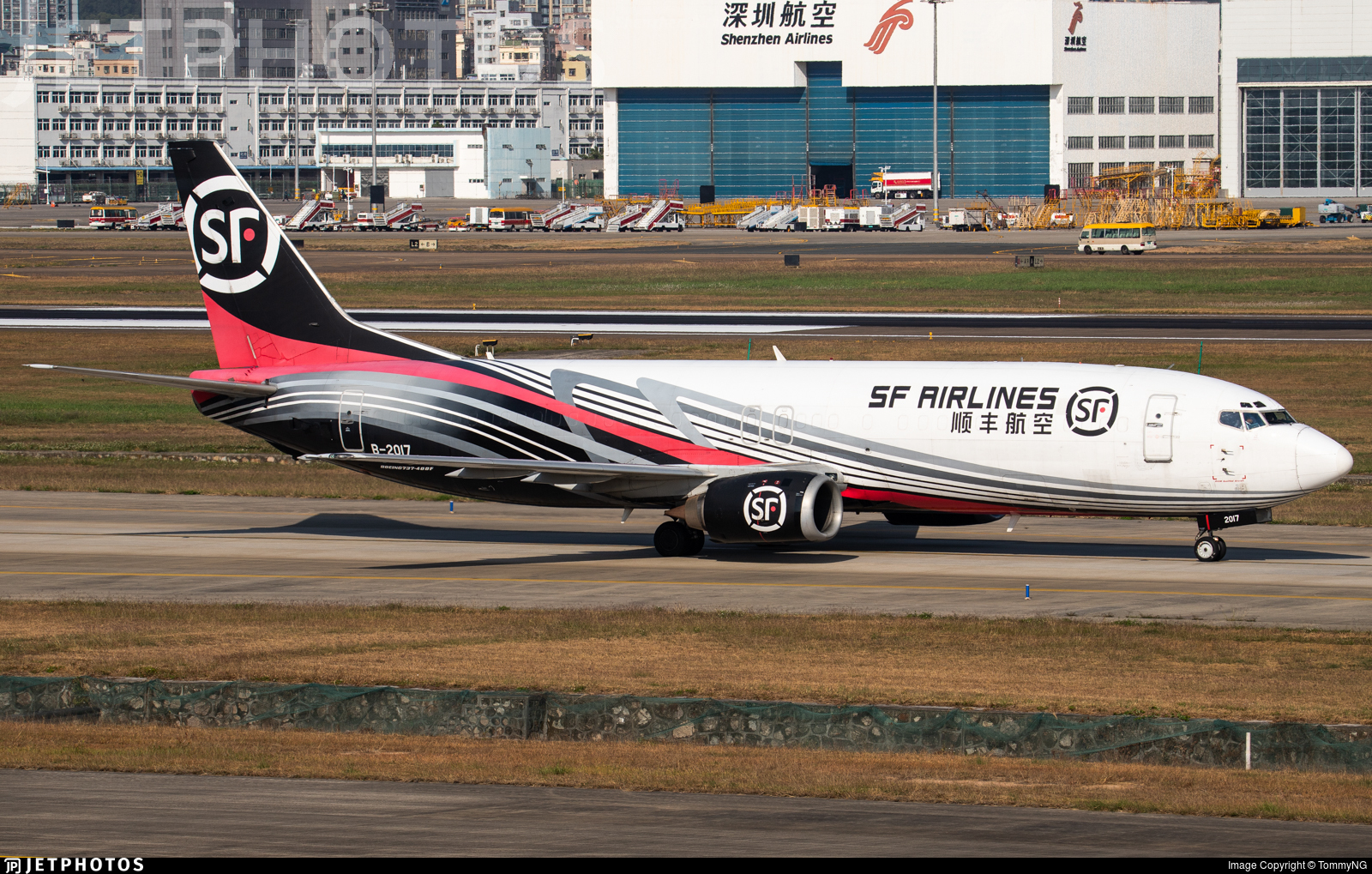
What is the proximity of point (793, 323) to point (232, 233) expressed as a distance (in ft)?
152

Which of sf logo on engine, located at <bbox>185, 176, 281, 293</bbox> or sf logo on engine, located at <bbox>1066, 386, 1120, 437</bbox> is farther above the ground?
sf logo on engine, located at <bbox>185, 176, 281, 293</bbox>

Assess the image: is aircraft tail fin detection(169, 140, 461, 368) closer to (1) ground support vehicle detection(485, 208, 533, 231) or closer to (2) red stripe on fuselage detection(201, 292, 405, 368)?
(2) red stripe on fuselage detection(201, 292, 405, 368)

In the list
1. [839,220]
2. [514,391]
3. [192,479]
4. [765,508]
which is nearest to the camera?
[765,508]

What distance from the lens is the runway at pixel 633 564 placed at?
3259 centimetres

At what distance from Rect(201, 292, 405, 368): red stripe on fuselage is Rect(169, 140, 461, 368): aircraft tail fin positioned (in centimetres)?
2

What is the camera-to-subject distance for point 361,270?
123375 mm

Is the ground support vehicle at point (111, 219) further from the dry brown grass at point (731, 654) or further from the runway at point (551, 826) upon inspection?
the runway at point (551, 826)

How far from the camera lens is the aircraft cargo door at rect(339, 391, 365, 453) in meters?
39.9

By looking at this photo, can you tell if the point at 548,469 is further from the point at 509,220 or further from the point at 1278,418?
the point at 509,220

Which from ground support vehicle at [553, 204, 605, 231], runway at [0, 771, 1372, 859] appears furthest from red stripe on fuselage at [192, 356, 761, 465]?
ground support vehicle at [553, 204, 605, 231]

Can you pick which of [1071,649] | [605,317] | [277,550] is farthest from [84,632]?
[605,317]

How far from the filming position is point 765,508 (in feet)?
118

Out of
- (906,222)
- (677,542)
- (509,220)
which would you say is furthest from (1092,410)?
(509,220)

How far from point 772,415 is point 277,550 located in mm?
12399
